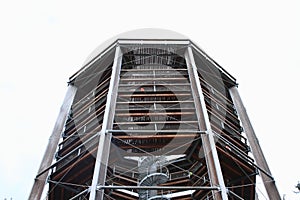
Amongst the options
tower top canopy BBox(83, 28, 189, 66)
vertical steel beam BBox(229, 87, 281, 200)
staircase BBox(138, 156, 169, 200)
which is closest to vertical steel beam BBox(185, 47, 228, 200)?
staircase BBox(138, 156, 169, 200)

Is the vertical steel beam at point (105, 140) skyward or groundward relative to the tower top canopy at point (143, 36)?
groundward

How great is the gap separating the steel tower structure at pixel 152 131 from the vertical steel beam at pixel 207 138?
0.03 m

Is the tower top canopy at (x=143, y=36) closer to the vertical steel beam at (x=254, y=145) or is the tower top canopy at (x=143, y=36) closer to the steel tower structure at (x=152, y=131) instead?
the steel tower structure at (x=152, y=131)

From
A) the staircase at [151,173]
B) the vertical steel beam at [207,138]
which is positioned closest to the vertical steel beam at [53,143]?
the staircase at [151,173]

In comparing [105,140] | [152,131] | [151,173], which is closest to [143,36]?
[152,131]

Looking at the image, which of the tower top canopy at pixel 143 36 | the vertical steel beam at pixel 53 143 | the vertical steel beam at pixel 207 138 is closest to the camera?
the vertical steel beam at pixel 207 138

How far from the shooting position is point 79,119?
46.5ft

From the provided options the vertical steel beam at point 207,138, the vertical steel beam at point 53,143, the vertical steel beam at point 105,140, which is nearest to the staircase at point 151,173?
the vertical steel beam at point 207,138

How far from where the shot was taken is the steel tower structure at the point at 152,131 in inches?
469

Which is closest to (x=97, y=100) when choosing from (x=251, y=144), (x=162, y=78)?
(x=162, y=78)

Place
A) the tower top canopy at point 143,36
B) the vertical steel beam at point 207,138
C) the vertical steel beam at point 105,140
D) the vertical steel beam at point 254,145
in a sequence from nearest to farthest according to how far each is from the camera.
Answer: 1. the vertical steel beam at point 105,140
2. the vertical steel beam at point 207,138
3. the vertical steel beam at point 254,145
4. the tower top canopy at point 143,36

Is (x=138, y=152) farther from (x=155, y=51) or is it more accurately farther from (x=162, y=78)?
(x=155, y=51)

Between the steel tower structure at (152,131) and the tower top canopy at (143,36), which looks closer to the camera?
the steel tower structure at (152,131)

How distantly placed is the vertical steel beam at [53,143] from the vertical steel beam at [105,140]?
2594mm
